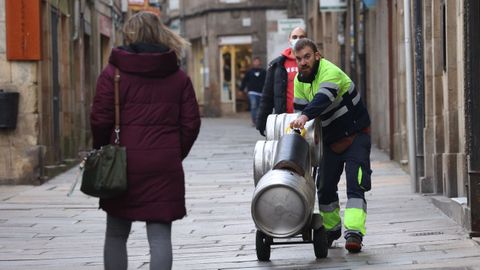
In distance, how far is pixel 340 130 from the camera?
920cm

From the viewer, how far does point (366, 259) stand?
8953 millimetres

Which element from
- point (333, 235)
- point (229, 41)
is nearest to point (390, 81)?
point (333, 235)

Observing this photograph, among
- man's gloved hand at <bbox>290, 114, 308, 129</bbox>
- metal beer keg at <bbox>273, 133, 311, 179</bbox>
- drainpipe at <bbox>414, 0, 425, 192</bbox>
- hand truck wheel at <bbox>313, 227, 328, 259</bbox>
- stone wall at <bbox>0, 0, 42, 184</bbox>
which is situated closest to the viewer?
metal beer keg at <bbox>273, 133, 311, 179</bbox>

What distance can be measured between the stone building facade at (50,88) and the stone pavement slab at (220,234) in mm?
595

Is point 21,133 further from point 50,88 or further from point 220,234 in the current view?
point 220,234

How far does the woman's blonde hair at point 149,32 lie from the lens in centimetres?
677

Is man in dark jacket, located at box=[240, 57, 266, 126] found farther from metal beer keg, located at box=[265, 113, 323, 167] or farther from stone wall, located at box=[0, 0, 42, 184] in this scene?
metal beer keg, located at box=[265, 113, 323, 167]

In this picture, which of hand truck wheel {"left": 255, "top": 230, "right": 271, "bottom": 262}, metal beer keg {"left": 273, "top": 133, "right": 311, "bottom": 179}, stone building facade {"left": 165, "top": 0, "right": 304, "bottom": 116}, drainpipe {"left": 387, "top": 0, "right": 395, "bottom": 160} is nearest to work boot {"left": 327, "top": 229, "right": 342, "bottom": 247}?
hand truck wheel {"left": 255, "top": 230, "right": 271, "bottom": 262}

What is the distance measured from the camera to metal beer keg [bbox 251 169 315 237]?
8258mm

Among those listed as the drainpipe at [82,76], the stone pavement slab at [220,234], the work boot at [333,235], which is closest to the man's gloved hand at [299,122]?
the stone pavement slab at [220,234]

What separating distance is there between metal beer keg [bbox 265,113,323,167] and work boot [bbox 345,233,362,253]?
23.6 inches

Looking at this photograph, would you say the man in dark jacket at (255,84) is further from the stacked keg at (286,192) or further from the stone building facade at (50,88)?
the stacked keg at (286,192)

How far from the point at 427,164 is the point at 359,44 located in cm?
1167

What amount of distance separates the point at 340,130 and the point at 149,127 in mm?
2744
